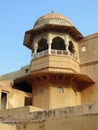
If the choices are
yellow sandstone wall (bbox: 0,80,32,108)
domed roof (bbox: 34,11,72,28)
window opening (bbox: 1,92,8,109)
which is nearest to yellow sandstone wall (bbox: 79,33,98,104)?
domed roof (bbox: 34,11,72,28)

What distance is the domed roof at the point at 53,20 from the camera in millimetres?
24547

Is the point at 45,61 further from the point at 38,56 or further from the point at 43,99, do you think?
the point at 43,99

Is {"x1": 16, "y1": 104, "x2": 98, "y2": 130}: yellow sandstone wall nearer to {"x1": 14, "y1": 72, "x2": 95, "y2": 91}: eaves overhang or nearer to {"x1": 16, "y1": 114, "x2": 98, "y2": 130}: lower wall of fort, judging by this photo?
{"x1": 16, "y1": 114, "x2": 98, "y2": 130}: lower wall of fort

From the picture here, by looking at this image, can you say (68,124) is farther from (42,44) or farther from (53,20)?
(42,44)

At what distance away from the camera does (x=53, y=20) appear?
24641mm

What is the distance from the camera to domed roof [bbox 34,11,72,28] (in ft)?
80.5

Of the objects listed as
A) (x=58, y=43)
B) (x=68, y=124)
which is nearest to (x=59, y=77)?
(x=58, y=43)

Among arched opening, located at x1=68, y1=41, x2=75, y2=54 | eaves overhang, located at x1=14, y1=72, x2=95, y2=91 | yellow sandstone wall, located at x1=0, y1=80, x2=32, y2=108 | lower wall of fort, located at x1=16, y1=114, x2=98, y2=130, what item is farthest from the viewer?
arched opening, located at x1=68, y1=41, x2=75, y2=54

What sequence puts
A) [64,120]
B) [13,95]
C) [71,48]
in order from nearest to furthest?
1. [64,120]
2. [13,95]
3. [71,48]

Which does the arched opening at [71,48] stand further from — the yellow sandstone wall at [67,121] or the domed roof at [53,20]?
the yellow sandstone wall at [67,121]

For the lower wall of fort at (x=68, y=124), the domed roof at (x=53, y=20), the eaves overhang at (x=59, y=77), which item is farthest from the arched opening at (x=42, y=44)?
the lower wall of fort at (x=68, y=124)

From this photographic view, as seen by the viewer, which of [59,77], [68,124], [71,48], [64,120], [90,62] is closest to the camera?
[68,124]

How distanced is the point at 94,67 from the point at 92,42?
246 centimetres

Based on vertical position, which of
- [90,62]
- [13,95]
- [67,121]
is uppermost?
[90,62]
